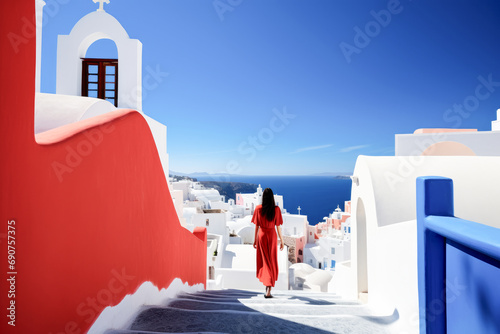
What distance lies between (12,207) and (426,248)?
1.83 metres

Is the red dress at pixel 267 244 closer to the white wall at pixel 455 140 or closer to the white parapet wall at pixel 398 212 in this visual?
the white parapet wall at pixel 398 212

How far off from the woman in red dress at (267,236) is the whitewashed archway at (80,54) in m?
3.59

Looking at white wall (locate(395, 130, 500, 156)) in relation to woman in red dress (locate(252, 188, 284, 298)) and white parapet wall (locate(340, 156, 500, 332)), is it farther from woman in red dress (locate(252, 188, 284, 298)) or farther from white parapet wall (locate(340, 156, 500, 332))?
woman in red dress (locate(252, 188, 284, 298))

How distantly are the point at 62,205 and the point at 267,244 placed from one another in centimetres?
368

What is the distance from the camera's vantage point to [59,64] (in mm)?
6062

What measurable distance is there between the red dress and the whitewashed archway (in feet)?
12.1

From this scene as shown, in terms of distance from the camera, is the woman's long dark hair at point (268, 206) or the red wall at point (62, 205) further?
the woman's long dark hair at point (268, 206)

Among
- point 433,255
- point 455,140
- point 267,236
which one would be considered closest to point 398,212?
point 267,236

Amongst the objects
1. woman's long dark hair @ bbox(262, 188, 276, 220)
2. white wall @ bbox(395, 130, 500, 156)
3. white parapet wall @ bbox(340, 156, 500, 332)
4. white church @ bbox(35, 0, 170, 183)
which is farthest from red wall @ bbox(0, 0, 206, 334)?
white wall @ bbox(395, 130, 500, 156)

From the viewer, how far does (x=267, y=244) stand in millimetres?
4816

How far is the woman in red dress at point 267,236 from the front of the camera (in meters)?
4.69

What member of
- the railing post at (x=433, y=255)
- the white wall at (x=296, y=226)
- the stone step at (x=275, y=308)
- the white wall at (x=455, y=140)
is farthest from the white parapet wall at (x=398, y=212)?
the white wall at (x=296, y=226)

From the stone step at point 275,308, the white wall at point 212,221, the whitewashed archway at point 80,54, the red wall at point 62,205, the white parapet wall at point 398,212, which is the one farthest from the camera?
the white wall at point 212,221

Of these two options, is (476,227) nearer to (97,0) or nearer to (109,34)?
(109,34)
